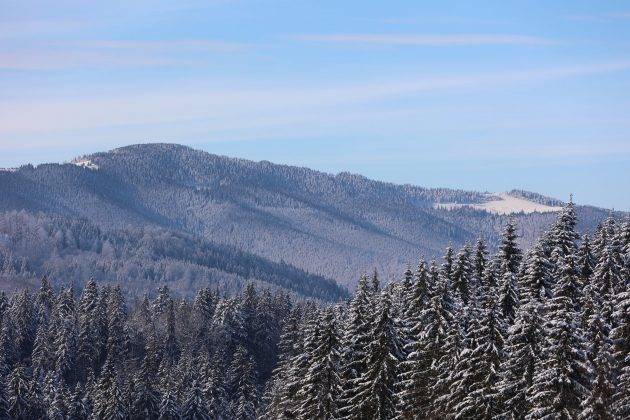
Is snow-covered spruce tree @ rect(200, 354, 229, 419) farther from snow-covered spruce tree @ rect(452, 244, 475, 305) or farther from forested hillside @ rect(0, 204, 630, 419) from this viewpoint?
snow-covered spruce tree @ rect(452, 244, 475, 305)

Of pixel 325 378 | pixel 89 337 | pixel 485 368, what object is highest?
pixel 485 368

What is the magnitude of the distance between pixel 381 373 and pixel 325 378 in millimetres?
4692

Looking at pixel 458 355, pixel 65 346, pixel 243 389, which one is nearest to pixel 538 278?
pixel 458 355

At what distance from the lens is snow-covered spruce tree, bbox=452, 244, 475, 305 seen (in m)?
66.2

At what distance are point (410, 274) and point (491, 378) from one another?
22057 millimetres

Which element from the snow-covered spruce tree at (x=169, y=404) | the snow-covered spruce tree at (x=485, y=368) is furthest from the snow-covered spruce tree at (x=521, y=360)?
the snow-covered spruce tree at (x=169, y=404)

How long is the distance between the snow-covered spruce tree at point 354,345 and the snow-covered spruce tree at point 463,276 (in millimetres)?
7314

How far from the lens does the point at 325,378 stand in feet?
208

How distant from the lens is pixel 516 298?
57.9 meters

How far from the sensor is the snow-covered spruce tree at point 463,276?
217 feet

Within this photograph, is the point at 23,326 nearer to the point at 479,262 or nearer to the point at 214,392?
the point at 214,392

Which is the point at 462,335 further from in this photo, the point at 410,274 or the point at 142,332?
the point at 142,332

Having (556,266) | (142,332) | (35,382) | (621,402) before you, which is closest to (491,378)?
(621,402)

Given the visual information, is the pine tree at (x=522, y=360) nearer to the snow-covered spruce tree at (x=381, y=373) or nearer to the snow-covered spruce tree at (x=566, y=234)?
the snow-covered spruce tree at (x=381, y=373)
